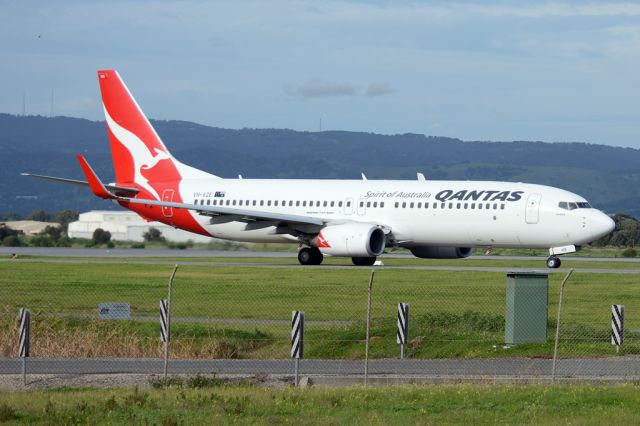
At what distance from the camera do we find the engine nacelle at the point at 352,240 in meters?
49.1

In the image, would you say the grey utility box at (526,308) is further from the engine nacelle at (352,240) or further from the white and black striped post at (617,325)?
the engine nacelle at (352,240)

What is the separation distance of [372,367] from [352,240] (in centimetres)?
2627

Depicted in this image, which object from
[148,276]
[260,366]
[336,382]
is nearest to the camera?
[336,382]

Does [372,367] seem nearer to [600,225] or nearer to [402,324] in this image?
[402,324]

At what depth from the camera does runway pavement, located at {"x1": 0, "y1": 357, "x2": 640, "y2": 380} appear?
71.2 feet

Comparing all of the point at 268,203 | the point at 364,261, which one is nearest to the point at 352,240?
the point at 364,261

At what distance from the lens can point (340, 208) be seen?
173ft

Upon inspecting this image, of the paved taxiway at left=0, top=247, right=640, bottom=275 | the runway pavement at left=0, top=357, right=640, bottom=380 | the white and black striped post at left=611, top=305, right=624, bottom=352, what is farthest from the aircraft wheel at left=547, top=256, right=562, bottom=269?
the runway pavement at left=0, top=357, right=640, bottom=380

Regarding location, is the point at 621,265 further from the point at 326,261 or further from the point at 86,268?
the point at 86,268

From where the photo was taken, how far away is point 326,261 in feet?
190

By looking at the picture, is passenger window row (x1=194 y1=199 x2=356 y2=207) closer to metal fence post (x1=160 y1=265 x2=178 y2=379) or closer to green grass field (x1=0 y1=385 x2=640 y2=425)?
metal fence post (x1=160 y1=265 x2=178 y2=379)

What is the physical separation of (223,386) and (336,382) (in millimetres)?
1818

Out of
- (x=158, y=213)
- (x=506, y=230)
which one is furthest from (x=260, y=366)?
(x=158, y=213)

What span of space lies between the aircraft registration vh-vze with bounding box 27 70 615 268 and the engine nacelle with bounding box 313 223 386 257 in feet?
0.12
